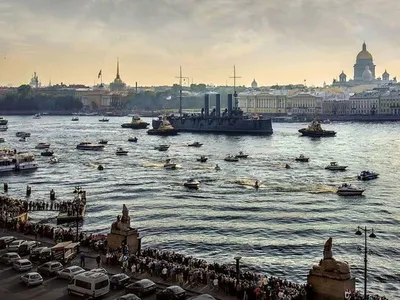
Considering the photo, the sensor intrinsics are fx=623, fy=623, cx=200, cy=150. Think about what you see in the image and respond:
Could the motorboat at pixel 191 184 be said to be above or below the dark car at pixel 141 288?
below

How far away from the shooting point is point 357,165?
218 ft

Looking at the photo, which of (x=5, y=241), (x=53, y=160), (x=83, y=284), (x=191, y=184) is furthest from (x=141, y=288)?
(x=53, y=160)

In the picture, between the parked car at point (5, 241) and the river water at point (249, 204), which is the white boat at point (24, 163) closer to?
the river water at point (249, 204)

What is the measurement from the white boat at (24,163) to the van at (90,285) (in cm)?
4525

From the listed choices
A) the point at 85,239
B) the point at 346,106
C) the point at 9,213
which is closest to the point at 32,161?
the point at 9,213

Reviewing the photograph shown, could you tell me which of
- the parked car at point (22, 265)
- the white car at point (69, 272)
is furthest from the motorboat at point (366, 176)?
the parked car at point (22, 265)

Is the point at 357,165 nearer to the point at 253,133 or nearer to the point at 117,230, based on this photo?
the point at 117,230

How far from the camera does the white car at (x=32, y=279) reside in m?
18.6

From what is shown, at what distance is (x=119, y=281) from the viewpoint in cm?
1870

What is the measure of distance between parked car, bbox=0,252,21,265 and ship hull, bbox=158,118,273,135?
10162cm

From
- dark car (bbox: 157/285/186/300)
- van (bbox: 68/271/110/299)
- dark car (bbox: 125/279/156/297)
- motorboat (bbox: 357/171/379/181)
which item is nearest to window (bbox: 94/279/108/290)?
van (bbox: 68/271/110/299)

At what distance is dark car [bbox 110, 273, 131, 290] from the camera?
61.3 feet

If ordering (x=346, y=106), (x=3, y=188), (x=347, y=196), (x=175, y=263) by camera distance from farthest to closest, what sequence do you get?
(x=346, y=106), (x=3, y=188), (x=347, y=196), (x=175, y=263)

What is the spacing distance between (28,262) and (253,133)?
104557 millimetres
